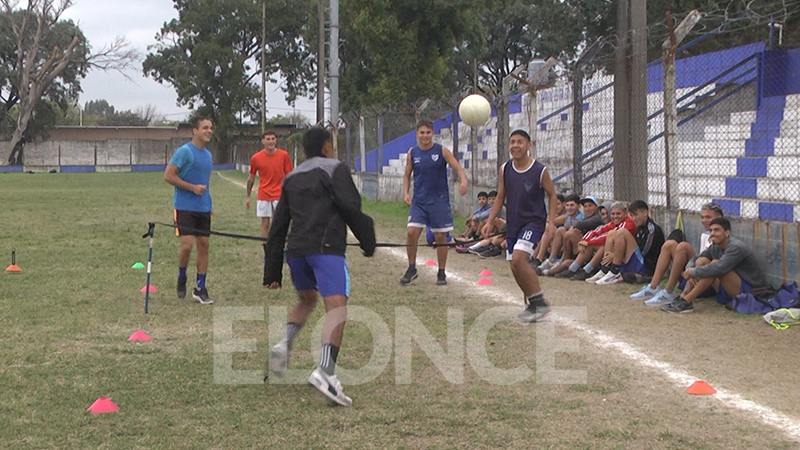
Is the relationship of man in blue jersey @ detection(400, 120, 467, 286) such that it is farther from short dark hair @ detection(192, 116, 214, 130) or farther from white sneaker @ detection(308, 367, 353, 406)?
white sneaker @ detection(308, 367, 353, 406)

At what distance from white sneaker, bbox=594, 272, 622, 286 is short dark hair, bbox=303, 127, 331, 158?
19.1ft

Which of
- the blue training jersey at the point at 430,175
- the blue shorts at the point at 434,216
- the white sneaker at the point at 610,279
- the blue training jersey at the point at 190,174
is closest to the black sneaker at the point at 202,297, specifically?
the blue training jersey at the point at 190,174

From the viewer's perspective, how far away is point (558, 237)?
12.3m

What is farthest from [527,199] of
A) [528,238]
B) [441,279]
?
[441,279]

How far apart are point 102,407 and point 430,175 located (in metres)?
6.01

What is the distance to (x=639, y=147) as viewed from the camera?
42.8 ft

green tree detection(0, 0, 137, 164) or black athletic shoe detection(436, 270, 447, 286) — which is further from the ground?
green tree detection(0, 0, 137, 164)

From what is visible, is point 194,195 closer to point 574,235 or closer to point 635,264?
point 574,235

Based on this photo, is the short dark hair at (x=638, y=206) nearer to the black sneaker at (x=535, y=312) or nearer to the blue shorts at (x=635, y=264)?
the blue shorts at (x=635, y=264)

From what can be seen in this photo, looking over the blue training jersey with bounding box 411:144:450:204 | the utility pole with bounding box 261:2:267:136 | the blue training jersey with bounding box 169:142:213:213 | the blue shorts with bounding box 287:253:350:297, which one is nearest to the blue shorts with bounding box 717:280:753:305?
the blue training jersey with bounding box 411:144:450:204

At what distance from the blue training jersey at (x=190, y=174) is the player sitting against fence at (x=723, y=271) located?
15.9 feet

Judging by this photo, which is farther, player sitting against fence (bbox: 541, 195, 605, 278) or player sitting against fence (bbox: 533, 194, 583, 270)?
player sitting against fence (bbox: 533, 194, 583, 270)

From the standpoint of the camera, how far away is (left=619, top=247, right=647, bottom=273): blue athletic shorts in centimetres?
1092

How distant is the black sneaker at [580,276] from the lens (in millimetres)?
11430
